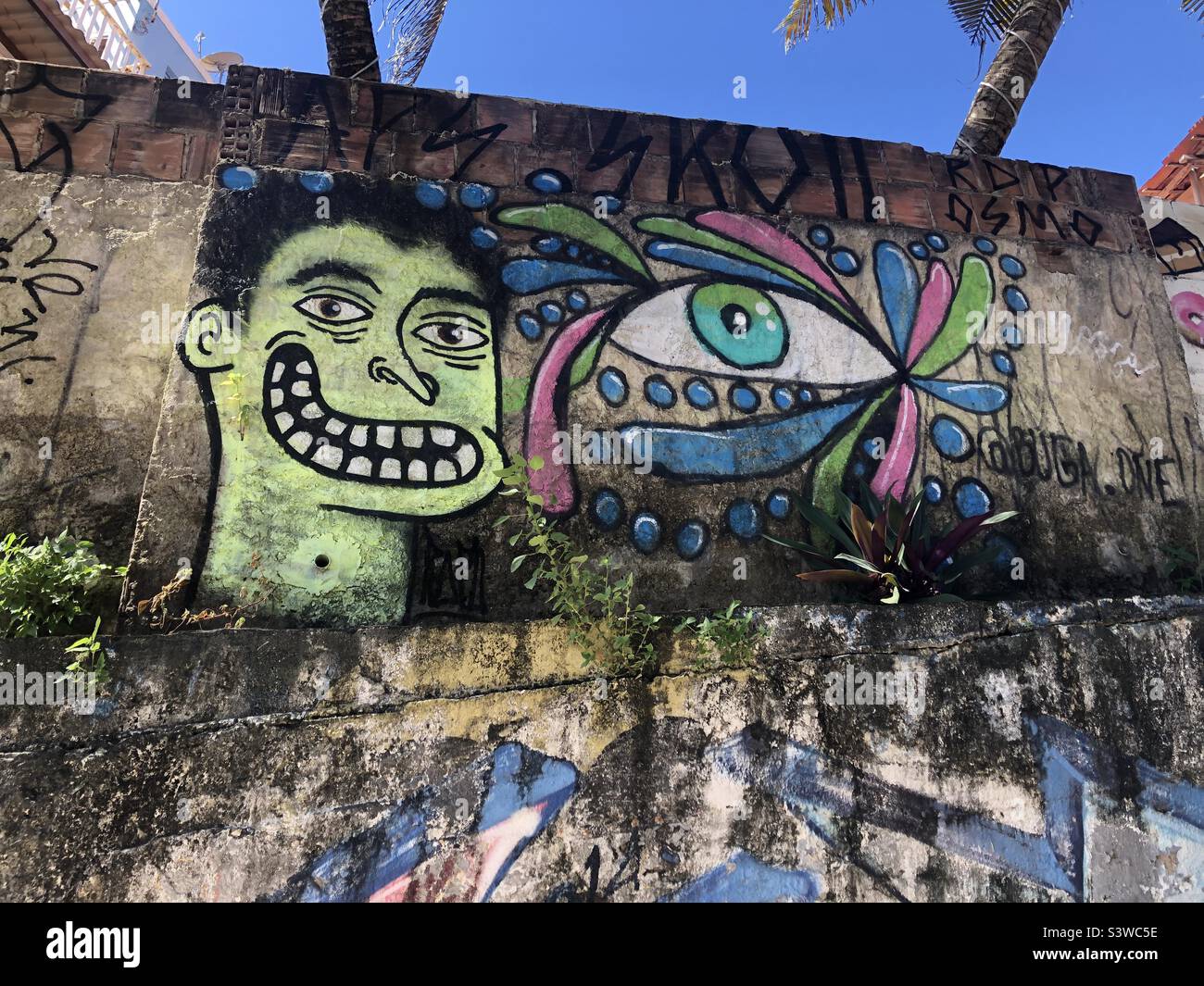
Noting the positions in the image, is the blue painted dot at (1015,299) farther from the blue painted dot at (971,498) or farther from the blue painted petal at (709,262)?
the blue painted petal at (709,262)

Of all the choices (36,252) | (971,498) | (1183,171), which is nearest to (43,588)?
(36,252)

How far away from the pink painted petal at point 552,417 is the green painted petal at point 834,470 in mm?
1169

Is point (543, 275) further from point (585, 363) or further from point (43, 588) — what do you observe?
point (43, 588)

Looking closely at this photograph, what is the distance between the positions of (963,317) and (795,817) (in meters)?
2.93

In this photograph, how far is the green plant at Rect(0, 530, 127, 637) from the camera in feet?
9.50

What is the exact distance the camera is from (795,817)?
2.91 m

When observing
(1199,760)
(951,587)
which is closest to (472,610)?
(951,587)

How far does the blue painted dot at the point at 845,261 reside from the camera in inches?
179

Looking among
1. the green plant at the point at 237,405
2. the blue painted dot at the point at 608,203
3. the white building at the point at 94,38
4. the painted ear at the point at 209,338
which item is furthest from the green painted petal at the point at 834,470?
the white building at the point at 94,38

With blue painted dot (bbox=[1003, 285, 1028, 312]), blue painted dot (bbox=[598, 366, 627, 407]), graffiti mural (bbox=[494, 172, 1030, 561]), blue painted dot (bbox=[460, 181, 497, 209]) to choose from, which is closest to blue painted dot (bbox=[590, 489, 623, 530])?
graffiti mural (bbox=[494, 172, 1030, 561])

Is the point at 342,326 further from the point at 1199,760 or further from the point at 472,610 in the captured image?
the point at 1199,760

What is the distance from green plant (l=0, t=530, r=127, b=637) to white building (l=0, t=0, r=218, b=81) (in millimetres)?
4357

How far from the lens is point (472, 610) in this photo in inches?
140

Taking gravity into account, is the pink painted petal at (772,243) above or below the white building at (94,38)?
below
